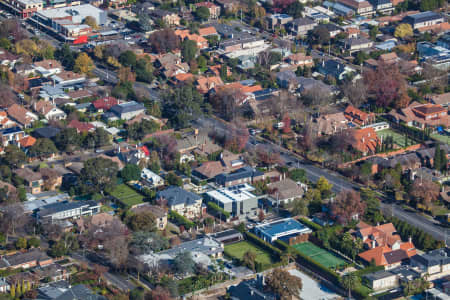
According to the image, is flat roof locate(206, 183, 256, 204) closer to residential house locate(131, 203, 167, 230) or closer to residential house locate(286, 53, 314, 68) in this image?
residential house locate(131, 203, 167, 230)

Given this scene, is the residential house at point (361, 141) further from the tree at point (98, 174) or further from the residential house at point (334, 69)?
the tree at point (98, 174)

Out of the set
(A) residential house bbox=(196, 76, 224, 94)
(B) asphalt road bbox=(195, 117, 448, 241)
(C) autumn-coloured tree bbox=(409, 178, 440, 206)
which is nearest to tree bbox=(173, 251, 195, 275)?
(B) asphalt road bbox=(195, 117, 448, 241)

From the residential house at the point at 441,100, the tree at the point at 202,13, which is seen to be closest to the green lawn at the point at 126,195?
the residential house at the point at 441,100

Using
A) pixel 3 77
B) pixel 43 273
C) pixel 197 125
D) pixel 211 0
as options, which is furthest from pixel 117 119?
pixel 211 0

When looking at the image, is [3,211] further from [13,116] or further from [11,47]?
[11,47]

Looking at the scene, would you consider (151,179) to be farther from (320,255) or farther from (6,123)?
(6,123)

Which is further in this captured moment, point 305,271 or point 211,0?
point 211,0

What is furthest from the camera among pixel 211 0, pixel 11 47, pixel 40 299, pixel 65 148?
pixel 211 0
